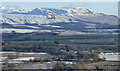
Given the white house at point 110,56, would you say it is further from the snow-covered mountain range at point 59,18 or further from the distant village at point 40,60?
the snow-covered mountain range at point 59,18

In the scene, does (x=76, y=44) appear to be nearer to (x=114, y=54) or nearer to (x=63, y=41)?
(x=63, y=41)

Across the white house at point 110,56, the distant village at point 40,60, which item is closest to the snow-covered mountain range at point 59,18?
the white house at point 110,56

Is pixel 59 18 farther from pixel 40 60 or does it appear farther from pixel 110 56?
pixel 40 60

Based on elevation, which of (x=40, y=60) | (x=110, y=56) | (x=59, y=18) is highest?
(x=40, y=60)

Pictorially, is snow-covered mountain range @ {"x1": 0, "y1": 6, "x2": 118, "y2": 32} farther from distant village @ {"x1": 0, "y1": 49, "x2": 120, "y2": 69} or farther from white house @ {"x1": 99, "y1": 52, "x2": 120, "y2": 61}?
distant village @ {"x1": 0, "y1": 49, "x2": 120, "y2": 69}

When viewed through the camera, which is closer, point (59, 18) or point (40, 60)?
point (40, 60)

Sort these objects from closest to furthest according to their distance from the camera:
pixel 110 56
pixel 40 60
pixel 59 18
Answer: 1. pixel 40 60
2. pixel 110 56
3. pixel 59 18

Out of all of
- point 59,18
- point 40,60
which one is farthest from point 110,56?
point 59,18

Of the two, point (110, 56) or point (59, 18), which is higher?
point (110, 56)

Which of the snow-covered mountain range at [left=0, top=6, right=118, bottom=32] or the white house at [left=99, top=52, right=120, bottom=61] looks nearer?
the white house at [left=99, top=52, right=120, bottom=61]

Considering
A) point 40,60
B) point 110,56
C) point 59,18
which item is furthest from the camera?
point 59,18

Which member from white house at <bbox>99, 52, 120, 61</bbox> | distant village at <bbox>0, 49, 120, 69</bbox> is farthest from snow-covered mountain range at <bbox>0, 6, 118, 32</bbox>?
distant village at <bbox>0, 49, 120, 69</bbox>

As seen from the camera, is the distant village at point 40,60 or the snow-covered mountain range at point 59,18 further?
the snow-covered mountain range at point 59,18
